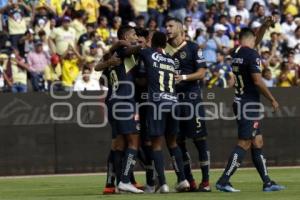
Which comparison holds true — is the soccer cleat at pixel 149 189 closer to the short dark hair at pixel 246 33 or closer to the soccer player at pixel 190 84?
the soccer player at pixel 190 84

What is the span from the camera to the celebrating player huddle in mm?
15172

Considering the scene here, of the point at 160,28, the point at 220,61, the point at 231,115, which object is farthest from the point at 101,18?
the point at 231,115

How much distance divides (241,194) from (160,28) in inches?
546

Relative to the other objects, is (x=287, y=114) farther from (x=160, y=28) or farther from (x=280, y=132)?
(x=160, y=28)

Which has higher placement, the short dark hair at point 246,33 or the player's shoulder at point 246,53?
the short dark hair at point 246,33

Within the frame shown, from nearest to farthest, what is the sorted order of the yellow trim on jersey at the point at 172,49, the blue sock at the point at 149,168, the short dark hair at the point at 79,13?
the blue sock at the point at 149,168
the yellow trim on jersey at the point at 172,49
the short dark hair at the point at 79,13

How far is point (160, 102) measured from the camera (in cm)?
1510

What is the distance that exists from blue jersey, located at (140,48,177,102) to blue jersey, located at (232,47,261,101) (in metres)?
0.98

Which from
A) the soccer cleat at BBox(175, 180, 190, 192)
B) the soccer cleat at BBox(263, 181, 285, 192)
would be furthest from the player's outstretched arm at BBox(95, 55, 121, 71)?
the soccer cleat at BBox(263, 181, 285, 192)

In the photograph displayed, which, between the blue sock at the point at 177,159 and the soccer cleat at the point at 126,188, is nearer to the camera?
the soccer cleat at the point at 126,188

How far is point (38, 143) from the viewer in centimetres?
2203

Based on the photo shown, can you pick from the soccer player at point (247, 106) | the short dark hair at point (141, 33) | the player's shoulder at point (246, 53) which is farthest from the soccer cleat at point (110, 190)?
the player's shoulder at point (246, 53)

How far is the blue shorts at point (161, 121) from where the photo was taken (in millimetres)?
15086

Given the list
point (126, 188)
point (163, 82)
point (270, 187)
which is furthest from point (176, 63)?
point (270, 187)
